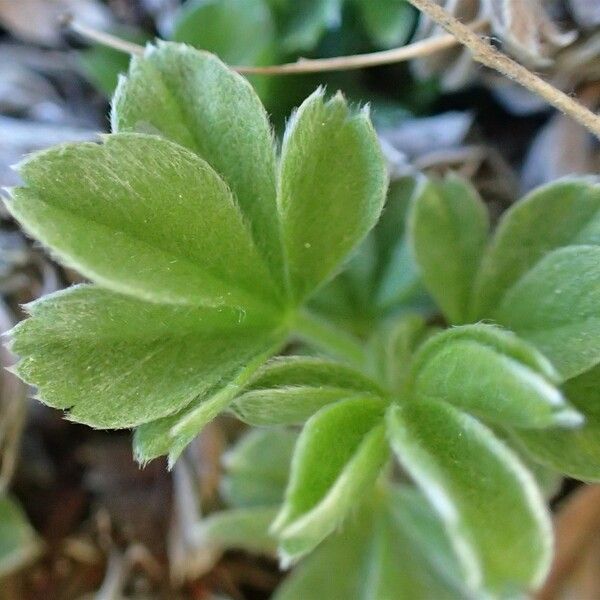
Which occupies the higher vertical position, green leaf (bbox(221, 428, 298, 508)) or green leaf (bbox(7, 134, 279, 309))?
green leaf (bbox(7, 134, 279, 309))

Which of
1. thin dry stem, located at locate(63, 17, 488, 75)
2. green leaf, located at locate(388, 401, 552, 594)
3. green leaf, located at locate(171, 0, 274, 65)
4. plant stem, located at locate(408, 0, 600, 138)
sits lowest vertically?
green leaf, located at locate(388, 401, 552, 594)

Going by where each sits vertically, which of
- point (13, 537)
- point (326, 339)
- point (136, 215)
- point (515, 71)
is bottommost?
point (13, 537)

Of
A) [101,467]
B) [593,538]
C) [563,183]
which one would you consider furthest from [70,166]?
[593,538]

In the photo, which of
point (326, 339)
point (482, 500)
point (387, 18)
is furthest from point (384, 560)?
point (387, 18)

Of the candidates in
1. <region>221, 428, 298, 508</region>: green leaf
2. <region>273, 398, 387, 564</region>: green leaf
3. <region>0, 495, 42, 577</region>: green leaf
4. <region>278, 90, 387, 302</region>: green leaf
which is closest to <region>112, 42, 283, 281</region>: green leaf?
<region>278, 90, 387, 302</region>: green leaf

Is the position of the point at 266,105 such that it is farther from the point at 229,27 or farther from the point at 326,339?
the point at 326,339

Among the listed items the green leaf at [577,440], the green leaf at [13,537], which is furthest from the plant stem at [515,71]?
the green leaf at [13,537]

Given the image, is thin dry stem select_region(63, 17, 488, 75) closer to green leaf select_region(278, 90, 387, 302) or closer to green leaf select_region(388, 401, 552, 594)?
green leaf select_region(278, 90, 387, 302)

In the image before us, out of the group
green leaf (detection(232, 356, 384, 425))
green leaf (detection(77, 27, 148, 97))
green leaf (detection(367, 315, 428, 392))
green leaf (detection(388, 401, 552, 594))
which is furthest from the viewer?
green leaf (detection(77, 27, 148, 97))
